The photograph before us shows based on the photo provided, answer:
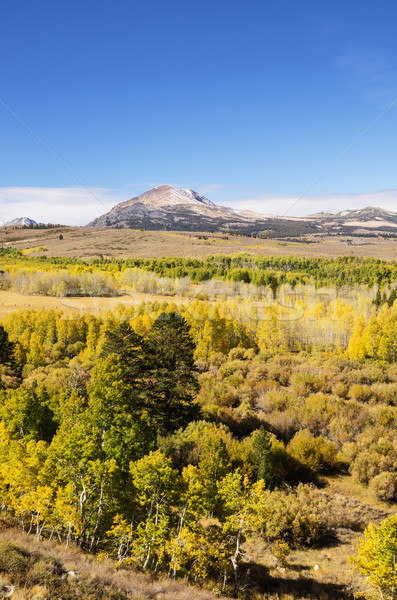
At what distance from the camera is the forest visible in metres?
18.1

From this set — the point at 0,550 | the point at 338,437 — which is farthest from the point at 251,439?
the point at 0,550

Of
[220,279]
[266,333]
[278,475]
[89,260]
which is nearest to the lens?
[278,475]

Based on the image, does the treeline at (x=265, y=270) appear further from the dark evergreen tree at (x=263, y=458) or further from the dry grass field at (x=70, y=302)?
the dark evergreen tree at (x=263, y=458)

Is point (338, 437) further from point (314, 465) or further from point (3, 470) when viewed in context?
point (3, 470)

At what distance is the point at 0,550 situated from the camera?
13156 millimetres

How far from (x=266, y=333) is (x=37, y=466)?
57159 mm

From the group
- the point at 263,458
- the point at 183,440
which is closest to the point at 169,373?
the point at 183,440

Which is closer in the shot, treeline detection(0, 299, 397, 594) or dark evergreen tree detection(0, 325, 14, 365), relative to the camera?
treeline detection(0, 299, 397, 594)

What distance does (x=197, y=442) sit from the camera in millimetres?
32250

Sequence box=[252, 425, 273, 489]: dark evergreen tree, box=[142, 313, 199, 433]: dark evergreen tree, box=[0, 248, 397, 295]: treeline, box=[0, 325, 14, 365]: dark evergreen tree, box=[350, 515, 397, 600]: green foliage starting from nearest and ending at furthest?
box=[350, 515, 397, 600]: green foliage, box=[252, 425, 273, 489]: dark evergreen tree, box=[142, 313, 199, 433]: dark evergreen tree, box=[0, 325, 14, 365]: dark evergreen tree, box=[0, 248, 397, 295]: treeline

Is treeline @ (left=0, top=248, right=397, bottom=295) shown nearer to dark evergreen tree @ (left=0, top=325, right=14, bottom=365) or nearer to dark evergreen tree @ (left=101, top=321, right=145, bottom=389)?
dark evergreen tree @ (left=0, top=325, right=14, bottom=365)

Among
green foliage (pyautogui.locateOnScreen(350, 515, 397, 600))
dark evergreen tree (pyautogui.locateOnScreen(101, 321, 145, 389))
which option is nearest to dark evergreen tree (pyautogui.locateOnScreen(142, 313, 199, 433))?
dark evergreen tree (pyautogui.locateOnScreen(101, 321, 145, 389))

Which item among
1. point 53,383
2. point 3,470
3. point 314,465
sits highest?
point 3,470

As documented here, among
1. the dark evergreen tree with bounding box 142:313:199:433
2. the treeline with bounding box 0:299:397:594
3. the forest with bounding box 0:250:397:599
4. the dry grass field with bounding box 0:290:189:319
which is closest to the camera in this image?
the forest with bounding box 0:250:397:599
